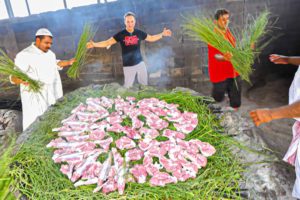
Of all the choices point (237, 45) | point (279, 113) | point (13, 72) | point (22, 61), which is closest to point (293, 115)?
point (279, 113)

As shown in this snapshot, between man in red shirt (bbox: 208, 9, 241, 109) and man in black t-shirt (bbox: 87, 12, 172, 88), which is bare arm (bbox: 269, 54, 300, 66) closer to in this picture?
man in red shirt (bbox: 208, 9, 241, 109)

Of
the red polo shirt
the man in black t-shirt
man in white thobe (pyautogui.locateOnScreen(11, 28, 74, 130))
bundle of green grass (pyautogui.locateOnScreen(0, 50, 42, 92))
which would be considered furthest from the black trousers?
bundle of green grass (pyautogui.locateOnScreen(0, 50, 42, 92))

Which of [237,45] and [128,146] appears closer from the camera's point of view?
[128,146]

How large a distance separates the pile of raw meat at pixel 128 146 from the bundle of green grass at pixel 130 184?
0.19 ft

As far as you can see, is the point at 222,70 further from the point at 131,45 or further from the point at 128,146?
A: the point at 128,146

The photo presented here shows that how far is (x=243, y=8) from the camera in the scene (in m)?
6.13

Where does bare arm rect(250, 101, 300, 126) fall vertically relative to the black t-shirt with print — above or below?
below

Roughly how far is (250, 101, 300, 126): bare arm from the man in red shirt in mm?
2003

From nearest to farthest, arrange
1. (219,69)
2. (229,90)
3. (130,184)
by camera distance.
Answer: (130,184)
(219,69)
(229,90)

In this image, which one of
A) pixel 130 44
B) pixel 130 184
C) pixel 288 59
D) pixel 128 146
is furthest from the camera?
pixel 130 44

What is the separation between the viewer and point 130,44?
510 centimetres

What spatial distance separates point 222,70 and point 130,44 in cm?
174

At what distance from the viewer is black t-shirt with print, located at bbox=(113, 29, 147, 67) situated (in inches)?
201

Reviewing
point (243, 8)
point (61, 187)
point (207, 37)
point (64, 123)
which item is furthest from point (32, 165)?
point (243, 8)
